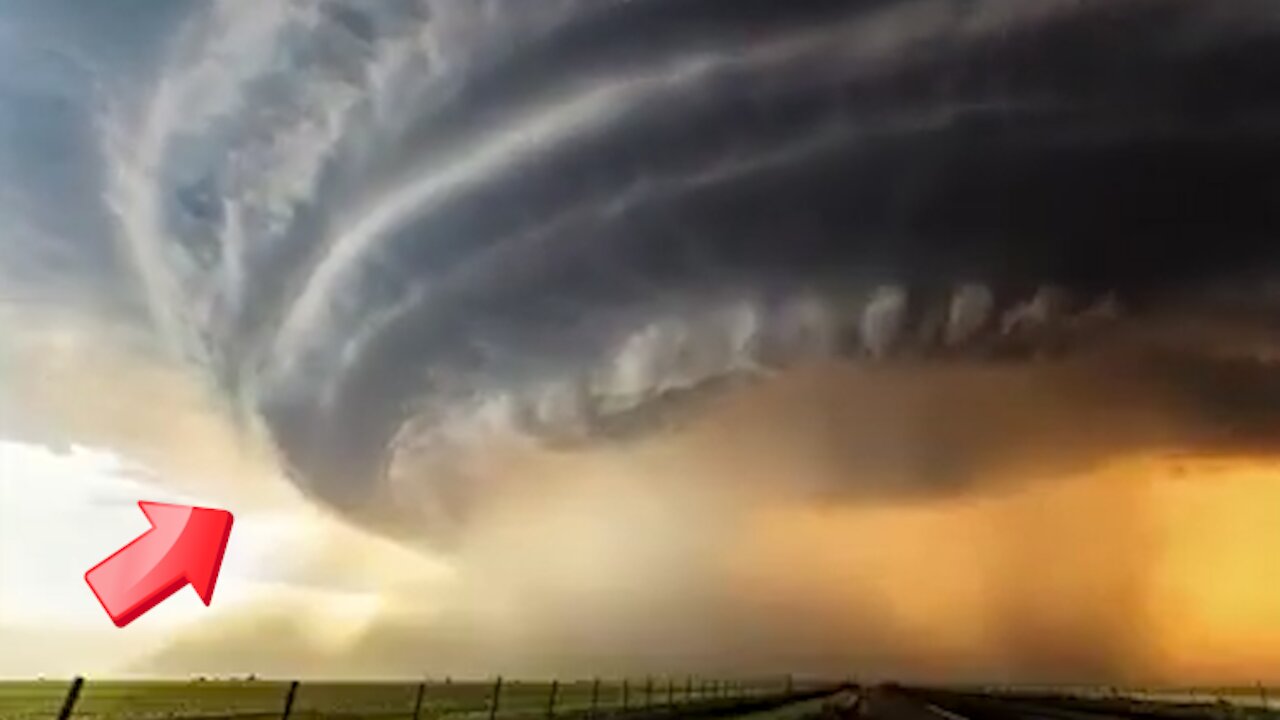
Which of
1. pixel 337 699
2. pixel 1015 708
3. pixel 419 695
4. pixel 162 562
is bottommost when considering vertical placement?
pixel 419 695

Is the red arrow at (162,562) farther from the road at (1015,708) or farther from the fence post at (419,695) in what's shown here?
the road at (1015,708)

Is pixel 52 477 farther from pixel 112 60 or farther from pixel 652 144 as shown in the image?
pixel 652 144

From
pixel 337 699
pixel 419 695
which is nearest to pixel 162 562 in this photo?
pixel 419 695

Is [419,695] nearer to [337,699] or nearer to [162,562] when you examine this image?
[337,699]

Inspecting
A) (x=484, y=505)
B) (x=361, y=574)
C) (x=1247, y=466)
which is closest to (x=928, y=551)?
(x=1247, y=466)

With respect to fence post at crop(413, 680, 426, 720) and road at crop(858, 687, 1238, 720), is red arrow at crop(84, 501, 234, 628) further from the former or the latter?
road at crop(858, 687, 1238, 720)
